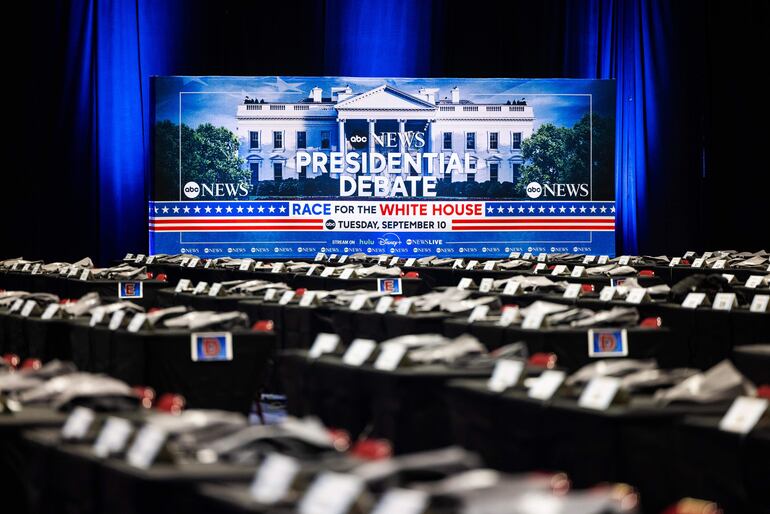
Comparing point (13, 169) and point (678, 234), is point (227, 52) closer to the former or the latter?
point (13, 169)

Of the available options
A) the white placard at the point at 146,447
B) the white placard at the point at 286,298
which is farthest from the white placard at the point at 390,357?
the white placard at the point at 286,298

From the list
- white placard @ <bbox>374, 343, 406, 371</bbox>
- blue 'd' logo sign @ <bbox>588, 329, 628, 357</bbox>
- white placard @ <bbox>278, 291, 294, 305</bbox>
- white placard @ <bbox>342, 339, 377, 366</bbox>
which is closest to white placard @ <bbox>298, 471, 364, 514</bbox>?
white placard @ <bbox>374, 343, 406, 371</bbox>

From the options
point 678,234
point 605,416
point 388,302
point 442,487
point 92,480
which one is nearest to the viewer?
point 442,487

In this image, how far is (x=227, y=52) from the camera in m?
26.6

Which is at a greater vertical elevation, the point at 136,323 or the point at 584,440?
the point at 136,323

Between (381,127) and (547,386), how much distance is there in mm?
17740

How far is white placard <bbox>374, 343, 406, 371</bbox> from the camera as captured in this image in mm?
6457

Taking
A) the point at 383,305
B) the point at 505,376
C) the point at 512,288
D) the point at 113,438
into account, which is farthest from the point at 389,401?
the point at 512,288

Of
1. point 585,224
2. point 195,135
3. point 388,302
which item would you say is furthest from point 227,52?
point 388,302

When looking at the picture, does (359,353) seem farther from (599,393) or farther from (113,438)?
(113,438)

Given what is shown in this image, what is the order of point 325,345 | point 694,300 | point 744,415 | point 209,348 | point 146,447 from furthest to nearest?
1. point 694,300
2. point 209,348
3. point 325,345
4. point 744,415
5. point 146,447

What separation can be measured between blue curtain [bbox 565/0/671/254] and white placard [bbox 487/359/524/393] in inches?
772

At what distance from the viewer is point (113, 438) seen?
14.0ft

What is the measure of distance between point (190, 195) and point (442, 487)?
1967cm
